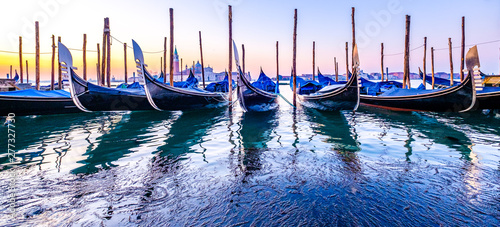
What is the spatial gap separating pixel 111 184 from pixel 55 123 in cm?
602

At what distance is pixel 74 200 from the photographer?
91.4 inches

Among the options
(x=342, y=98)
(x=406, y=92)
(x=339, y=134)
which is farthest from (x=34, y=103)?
(x=406, y=92)

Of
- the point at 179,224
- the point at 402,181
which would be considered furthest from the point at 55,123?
the point at 402,181

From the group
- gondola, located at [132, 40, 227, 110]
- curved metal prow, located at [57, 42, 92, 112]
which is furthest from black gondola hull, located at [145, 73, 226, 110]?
curved metal prow, located at [57, 42, 92, 112]

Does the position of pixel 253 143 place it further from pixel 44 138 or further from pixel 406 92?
pixel 406 92

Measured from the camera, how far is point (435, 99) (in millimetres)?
7664

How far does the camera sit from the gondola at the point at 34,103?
22.3ft

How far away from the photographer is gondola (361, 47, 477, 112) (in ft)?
22.6

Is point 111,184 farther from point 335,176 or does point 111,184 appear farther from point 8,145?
point 8,145

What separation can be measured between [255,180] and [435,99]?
24.8ft

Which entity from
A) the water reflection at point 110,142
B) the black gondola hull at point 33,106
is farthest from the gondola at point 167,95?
the black gondola hull at point 33,106

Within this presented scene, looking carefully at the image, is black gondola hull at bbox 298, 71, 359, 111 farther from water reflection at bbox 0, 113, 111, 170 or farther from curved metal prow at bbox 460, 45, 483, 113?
water reflection at bbox 0, 113, 111, 170

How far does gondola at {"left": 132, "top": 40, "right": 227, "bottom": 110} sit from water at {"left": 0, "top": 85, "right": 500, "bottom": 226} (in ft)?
8.77

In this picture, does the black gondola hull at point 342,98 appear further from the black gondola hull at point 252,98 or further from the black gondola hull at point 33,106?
the black gondola hull at point 33,106
